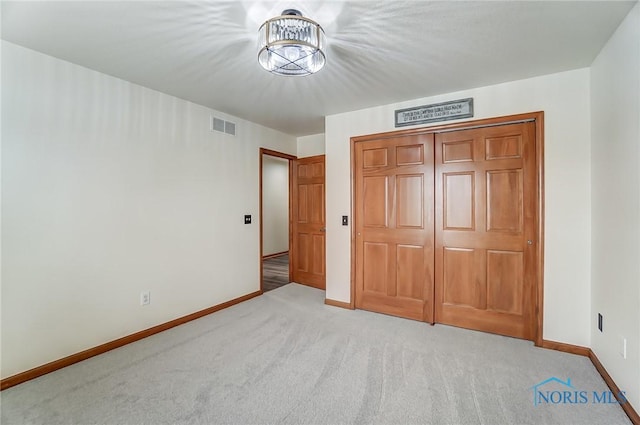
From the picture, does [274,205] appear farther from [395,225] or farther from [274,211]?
[395,225]

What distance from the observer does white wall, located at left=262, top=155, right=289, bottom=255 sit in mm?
7000

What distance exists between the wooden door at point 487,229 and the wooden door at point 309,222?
1881 millimetres

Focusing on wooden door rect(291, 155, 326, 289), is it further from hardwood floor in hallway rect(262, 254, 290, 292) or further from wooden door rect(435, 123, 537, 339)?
wooden door rect(435, 123, 537, 339)

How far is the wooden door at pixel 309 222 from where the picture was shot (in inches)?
175

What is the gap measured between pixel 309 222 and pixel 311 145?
128cm

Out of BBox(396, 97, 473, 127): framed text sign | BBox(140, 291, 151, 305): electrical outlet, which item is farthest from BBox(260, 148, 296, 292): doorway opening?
BBox(396, 97, 473, 127): framed text sign

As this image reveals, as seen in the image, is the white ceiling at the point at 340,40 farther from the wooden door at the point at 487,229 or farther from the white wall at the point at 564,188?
the wooden door at the point at 487,229

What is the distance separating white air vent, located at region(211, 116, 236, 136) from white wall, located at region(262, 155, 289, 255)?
3.14 meters

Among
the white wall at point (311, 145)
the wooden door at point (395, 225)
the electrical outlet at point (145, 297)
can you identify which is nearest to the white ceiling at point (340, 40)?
the wooden door at point (395, 225)

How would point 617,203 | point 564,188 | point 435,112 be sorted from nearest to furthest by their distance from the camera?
point 617,203 < point 564,188 < point 435,112

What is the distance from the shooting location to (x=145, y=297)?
2.81 m

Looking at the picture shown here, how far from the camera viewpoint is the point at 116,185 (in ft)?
8.51

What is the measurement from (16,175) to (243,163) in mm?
2193

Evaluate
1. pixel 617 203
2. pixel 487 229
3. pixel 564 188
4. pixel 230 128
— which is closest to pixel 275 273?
pixel 230 128
